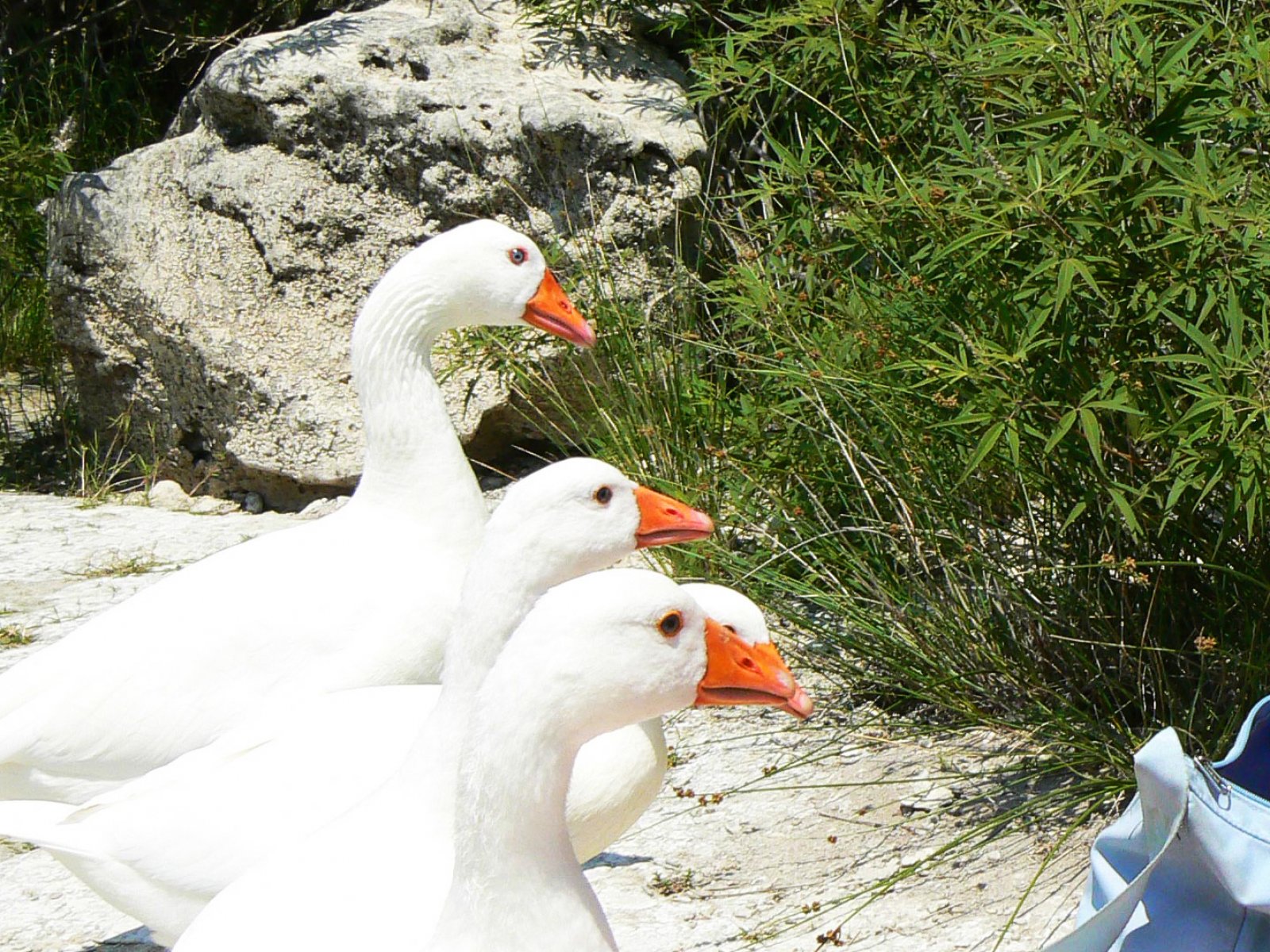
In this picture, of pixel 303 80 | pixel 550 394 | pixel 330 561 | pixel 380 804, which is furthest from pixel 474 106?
pixel 380 804

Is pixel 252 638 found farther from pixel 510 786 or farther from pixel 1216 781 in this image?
pixel 1216 781

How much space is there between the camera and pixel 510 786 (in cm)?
199

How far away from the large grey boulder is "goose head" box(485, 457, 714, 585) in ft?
10.7

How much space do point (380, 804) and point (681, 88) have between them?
4743 mm

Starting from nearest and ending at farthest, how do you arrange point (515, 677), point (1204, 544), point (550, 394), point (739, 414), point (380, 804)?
point (515, 677) → point (380, 804) → point (1204, 544) → point (739, 414) → point (550, 394)

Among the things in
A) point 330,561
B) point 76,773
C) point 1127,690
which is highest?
point 330,561

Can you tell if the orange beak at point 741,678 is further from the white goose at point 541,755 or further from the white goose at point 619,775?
the white goose at point 619,775

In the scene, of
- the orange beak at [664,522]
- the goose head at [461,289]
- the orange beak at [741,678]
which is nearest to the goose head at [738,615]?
the orange beak at [664,522]

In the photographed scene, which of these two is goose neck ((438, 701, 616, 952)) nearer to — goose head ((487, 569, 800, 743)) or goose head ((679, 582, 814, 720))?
goose head ((487, 569, 800, 743))

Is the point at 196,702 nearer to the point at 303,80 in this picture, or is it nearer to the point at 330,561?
the point at 330,561

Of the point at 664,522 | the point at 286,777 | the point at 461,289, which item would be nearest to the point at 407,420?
the point at 461,289

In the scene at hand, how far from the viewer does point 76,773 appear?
3.45 meters

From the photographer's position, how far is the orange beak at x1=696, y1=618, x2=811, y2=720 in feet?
7.50

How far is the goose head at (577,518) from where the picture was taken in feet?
9.52
